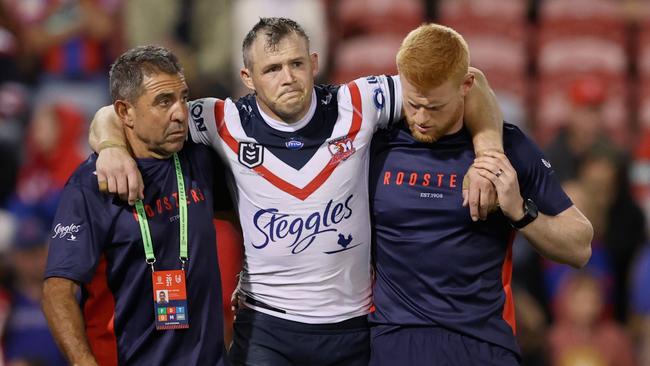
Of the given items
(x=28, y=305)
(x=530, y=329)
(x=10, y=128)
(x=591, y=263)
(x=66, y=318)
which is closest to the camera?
(x=66, y=318)

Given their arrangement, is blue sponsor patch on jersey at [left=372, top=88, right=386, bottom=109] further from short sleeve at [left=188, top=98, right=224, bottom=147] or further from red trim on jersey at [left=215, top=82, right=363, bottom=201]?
short sleeve at [left=188, top=98, right=224, bottom=147]

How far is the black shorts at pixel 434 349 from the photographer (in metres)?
5.06

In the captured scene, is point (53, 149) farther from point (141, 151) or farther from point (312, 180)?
point (312, 180)

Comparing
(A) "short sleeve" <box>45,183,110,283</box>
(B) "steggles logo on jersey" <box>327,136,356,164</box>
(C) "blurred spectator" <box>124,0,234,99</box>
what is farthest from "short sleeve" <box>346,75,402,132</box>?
(C) "blurred spectator" <box>124,0,234,99</box>

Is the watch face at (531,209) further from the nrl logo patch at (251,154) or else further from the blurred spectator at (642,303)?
the blurred spectator at (642,303)

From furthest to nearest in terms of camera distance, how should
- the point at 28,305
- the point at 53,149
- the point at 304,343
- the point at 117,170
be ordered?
the point at 53,149 < the point at 28,305 < the point at 304,343 < the point at 117,170

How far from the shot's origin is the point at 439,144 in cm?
523

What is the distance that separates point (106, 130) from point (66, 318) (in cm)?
82

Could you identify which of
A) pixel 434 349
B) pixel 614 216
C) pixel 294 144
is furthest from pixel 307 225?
pixel 614 216

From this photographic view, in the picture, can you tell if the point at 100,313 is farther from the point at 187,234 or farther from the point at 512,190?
the point at 512,190

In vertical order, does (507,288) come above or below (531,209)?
below

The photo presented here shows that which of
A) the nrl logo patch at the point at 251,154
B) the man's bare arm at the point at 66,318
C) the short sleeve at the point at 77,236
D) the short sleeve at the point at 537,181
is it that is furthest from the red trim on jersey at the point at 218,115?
the short sleeve at the point at 537,181

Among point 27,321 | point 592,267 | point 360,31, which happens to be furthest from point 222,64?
point 592,267

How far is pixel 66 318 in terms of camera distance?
4828 mm
